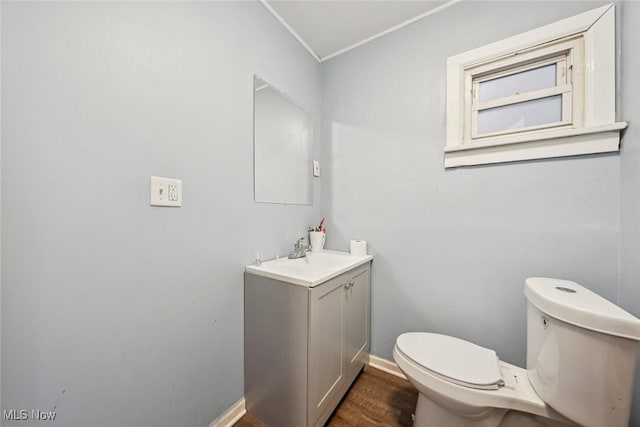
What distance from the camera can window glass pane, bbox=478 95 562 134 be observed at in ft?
3.69

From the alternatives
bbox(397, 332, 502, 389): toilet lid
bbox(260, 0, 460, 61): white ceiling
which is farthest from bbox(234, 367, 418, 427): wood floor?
bbox(260, 0, 460, 61): white ceiling

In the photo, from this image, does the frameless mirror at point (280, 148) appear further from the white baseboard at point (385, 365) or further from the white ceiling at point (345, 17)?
the white baseboard at point (385, 365)

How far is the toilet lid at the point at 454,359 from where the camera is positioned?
876mm

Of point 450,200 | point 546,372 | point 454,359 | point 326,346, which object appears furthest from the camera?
point 450,200

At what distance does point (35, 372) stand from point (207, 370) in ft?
1.93

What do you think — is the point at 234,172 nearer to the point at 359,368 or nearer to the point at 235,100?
the point at 235,100

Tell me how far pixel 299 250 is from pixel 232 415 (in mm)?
940

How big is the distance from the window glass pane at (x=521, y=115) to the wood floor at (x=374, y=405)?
5.42ft

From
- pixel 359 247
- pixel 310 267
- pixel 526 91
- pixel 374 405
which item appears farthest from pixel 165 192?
pixel 526 91

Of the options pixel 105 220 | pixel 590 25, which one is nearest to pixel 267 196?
pixel 105 220

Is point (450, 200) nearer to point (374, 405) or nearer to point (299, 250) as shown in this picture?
point (299, 250)

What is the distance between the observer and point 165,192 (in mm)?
904

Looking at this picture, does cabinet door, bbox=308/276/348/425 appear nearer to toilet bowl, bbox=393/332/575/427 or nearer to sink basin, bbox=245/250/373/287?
sink basin, bbox=245/250/373/287

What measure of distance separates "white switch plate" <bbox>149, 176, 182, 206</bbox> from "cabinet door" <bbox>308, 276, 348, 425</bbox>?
0.72 metres
